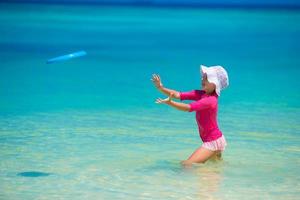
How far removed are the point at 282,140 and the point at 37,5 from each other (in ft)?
69.6

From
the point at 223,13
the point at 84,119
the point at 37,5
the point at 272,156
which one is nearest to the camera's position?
the point at 272,156

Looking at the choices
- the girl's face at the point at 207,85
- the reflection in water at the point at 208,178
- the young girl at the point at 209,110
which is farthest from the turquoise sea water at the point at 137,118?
the girl's face at the point at 207,85

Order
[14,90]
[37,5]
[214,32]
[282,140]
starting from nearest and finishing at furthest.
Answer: [282,140] → [14,90] → [214,32] → [37,5]

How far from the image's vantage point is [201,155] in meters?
6.63

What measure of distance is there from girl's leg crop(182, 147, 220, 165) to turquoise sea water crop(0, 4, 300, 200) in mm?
84

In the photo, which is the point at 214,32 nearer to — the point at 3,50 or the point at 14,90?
the point at 3,50

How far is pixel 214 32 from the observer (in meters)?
19.7

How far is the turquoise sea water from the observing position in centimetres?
627

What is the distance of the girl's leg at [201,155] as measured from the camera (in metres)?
6.63

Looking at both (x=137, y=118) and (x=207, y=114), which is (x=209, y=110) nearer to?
(x=207, y=114)

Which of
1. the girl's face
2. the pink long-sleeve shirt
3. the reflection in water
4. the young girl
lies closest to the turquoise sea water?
the reflection in water

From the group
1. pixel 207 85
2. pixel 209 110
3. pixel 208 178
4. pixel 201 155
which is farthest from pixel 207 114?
pixel 208 178

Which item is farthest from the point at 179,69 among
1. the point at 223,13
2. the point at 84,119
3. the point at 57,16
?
the point at 223,13

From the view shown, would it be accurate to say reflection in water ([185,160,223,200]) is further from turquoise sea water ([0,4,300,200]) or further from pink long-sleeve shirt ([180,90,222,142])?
pink long-sleeve shirt ([180,90,222,142])
